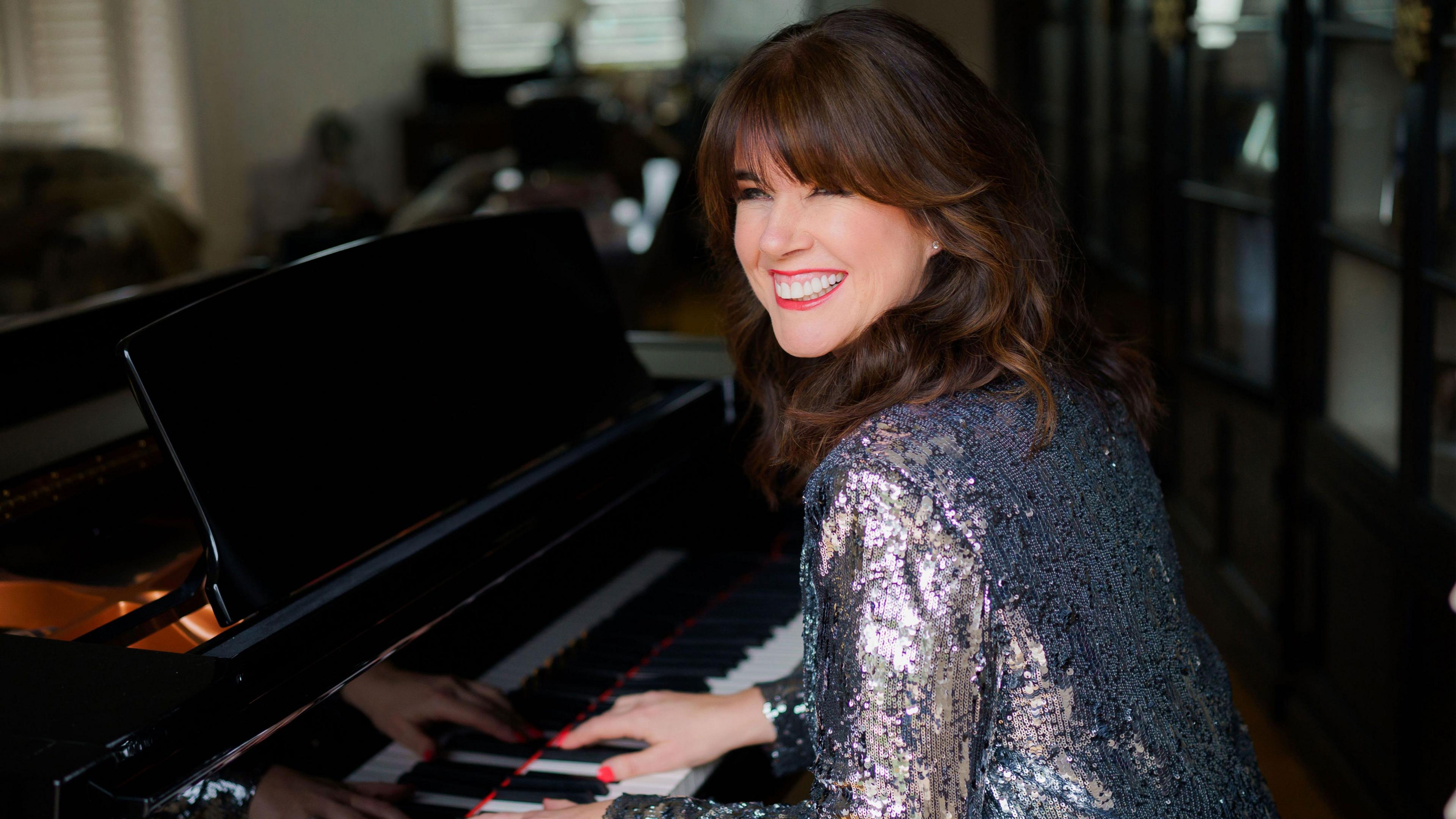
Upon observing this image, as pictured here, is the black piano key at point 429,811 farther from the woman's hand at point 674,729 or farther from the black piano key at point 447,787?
the woman's hand at point 674,729

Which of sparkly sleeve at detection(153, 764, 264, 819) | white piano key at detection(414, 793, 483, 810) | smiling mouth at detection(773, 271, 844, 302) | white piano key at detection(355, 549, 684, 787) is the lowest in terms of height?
white piano key at detection(414, 793, 483, 810)

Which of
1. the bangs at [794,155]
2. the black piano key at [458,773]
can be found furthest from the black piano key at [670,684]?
the bangs at [794,155]

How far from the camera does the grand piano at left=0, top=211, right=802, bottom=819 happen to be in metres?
1.01

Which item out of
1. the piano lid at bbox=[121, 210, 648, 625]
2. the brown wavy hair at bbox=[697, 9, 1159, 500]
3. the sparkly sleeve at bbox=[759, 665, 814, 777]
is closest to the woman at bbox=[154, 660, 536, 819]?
the piano lid at bbox=[121, 210, 648, 625]

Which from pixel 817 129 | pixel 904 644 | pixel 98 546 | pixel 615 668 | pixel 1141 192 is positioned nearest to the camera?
pixel 904 644

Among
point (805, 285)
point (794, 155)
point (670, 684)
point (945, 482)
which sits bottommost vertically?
point (670, 684)

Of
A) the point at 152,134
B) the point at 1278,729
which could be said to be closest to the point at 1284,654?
the point at 1278,729

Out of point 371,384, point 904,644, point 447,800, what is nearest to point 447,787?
point 447,800

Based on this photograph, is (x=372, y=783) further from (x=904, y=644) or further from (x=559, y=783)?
(x=904, y=644)

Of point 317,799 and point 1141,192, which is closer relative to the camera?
point 317,799

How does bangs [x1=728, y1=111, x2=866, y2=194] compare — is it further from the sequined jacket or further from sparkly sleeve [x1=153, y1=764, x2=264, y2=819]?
sparkly sleeve [x1=153, y1=764, x2=264, y2=819]

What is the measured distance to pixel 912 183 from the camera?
1.06 meters

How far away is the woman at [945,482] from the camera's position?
3.11ft

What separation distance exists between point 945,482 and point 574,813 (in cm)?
43
